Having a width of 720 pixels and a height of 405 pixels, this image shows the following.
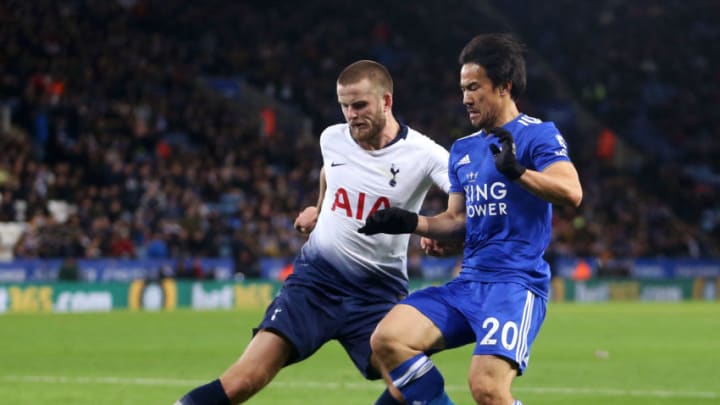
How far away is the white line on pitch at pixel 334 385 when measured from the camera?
36.7ft

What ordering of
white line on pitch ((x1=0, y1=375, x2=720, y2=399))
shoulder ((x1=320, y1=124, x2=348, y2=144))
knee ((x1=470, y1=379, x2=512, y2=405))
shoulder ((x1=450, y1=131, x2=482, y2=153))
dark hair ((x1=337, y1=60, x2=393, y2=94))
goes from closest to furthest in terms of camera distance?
knee ((x1=470, y1=379, x2=512, y2=405)) → shoulder ((x1=450, y1=131, x2=482, y2=153)) → dark hair ((x1=337, y1=60, x2=393, y2=94)) → shoulder ((x1=320, y1=124, x2=348, y2=144)) → white line on pitch ((x1=0, y1=375, x2=720, y2=399))

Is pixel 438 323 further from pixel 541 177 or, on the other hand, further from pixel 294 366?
pixel 294 366

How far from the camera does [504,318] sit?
618 centimetres

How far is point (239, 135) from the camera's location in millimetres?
32750

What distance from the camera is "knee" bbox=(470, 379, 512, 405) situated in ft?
19.5

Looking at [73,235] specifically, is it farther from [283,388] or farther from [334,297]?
[334,297]

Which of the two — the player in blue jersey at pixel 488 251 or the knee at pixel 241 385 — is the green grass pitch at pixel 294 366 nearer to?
the knee at pixel 241 385

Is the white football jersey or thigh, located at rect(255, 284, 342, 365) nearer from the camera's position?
thigh, located at rect(255, 284, 342, 365)

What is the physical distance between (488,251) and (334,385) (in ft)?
18.4

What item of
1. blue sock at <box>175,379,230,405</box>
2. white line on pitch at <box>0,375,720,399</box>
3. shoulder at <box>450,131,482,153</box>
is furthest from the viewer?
white line on pitch at <box>0,375,720,399</box>

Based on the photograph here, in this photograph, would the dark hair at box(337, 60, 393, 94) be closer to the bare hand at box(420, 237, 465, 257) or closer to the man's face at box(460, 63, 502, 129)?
the man's face at box(460, 63, 502, 129)

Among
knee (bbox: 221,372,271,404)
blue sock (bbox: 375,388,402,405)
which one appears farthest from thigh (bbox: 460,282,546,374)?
knee (bbox: 221,372,271,404)

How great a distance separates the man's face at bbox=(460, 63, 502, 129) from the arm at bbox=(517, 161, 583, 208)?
0.54m

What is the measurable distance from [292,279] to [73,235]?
1917 cm
